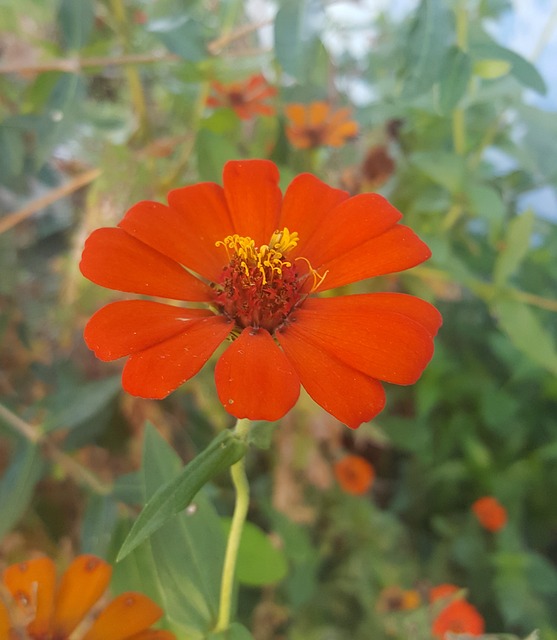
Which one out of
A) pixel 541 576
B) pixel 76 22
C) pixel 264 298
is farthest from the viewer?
pixel 541 576

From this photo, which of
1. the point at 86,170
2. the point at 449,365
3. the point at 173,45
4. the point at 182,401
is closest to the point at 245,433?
the point at 173,45

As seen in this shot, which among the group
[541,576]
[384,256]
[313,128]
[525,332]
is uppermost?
[384,256]

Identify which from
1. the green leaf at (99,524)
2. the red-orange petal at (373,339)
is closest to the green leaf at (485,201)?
the red-orange petal at (373,339)

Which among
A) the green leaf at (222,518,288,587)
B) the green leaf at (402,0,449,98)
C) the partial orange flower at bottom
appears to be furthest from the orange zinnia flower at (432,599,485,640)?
the green leaf at (402,0,449,98)

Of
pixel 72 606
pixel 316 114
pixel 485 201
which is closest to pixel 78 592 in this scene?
pixel 72 606

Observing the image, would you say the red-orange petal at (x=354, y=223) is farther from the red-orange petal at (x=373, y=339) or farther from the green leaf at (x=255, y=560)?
the green leaf at (x=255, y=560)

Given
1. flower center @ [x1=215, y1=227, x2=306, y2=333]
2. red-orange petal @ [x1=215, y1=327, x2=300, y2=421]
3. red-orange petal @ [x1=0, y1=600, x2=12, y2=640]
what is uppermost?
red-orange petal @ [x1=215, y1=327, x2=300, y2=421]

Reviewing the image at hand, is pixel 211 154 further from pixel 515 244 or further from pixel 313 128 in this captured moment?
pixel 515 244

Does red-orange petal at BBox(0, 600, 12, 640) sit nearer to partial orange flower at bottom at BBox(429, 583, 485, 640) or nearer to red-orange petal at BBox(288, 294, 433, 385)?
red-orange petal at BBox(288, 294, 433, 385)
